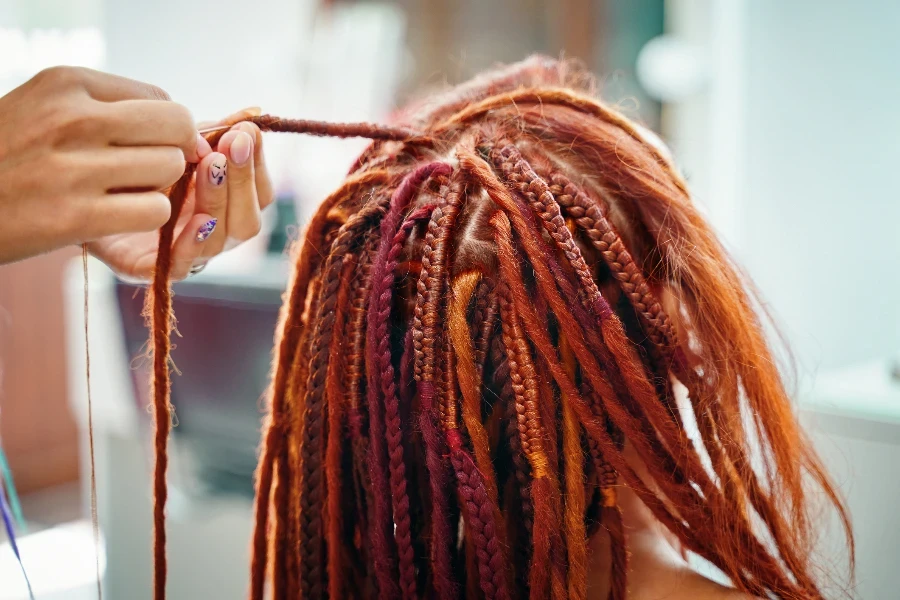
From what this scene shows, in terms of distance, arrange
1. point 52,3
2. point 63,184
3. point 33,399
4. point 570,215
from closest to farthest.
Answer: point 63,184, point 570,215, point 52,3, point 33,399

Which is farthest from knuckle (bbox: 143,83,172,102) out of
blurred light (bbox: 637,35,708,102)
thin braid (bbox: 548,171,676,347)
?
blurred light (bbox: 637,35,708,102)

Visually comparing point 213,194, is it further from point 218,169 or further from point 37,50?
point 37,50

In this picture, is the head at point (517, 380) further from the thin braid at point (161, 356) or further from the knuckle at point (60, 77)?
the knuckle at point (60, 77)

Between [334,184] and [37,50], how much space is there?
2.30 ft

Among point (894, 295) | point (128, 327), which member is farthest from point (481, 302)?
point (128, 327)

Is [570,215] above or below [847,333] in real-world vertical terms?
above

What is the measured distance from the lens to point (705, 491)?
0.54 meters

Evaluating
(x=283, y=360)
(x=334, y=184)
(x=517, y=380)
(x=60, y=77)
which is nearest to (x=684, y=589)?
(x=517, y=380)

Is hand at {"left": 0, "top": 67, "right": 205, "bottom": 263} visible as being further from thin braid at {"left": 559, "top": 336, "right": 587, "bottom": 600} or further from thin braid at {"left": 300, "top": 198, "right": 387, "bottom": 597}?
thin braid at {"left": 559, "top": 336, "right": 587, "bottom": 600}

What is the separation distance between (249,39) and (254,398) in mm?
842

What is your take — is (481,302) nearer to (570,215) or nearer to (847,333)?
(570,215)

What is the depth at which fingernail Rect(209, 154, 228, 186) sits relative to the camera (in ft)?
1.64

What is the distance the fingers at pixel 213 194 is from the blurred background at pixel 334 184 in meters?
0.23

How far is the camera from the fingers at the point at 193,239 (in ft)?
1.77
